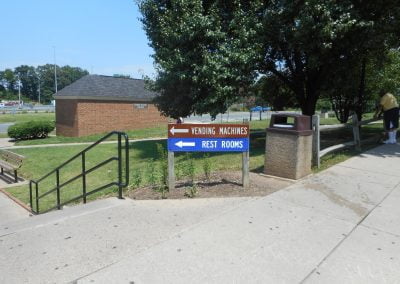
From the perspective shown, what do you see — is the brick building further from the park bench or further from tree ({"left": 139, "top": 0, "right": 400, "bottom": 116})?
tree ({"left": 139, "top": 0, "right": 400, "bottom": 116})

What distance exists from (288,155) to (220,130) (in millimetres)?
1581

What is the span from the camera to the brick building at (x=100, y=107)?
72.0 feet

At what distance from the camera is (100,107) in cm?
2261

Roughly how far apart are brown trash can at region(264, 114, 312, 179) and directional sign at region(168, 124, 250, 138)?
1085mm

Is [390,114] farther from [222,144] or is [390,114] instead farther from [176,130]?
[176,130]

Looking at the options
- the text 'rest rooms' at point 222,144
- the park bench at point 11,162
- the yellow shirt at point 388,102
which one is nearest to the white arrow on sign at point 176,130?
the text 'rest rooms' at point 222,144

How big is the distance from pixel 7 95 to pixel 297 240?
147591 millimetres

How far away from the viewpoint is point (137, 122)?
81.9 feet

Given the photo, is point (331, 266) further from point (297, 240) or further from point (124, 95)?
point (124, 95)

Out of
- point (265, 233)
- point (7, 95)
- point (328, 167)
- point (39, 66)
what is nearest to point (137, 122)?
point (328, 167)

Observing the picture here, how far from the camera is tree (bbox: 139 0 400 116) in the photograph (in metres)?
9.49

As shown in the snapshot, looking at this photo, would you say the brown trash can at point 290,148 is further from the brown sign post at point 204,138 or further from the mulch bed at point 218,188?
the brown sign post at point 204,138

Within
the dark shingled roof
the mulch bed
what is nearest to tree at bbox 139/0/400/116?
the mulch bed

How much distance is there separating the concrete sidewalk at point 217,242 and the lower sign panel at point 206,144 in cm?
89
